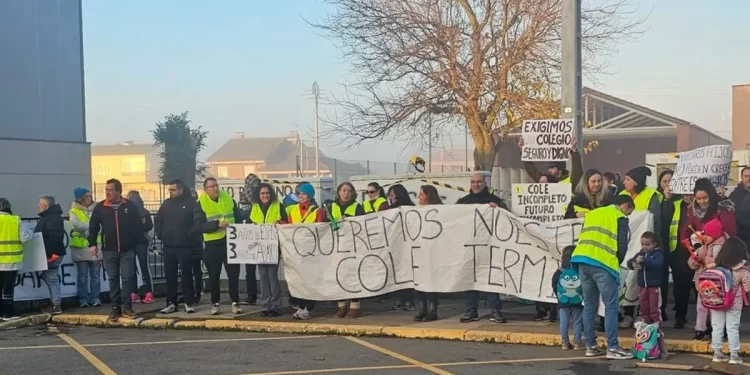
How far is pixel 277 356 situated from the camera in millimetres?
9008

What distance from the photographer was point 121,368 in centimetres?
849

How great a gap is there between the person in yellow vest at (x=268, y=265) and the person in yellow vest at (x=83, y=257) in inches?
113

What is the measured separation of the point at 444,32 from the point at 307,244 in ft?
35.8

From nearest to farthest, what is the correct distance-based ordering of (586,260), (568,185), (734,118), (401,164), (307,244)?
(586,260)
(568,185)
(307,244)
(401,164)
(734,118)

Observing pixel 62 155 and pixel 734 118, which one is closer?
pixel 62 155

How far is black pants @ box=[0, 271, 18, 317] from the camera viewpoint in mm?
11591

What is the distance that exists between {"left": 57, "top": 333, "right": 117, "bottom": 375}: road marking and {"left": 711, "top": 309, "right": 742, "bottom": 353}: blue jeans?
575 cm

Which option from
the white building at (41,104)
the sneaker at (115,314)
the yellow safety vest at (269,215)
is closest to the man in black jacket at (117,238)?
the sneaker at (115,314)

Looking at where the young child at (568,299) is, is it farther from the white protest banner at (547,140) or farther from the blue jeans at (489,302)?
the white protest banner at (547,140)

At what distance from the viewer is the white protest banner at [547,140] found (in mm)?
10641

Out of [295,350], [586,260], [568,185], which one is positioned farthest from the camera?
[568,185]

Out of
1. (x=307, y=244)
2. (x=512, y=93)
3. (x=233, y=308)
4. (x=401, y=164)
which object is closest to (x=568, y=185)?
(x=307, y=244)

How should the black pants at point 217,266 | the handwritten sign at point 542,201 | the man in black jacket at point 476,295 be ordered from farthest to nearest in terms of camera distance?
1. the black pants at point 217,266
2. the handwritten sign at point 542,201
3. the man in black jacket at point 476,295

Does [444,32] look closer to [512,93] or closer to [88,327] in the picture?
[512,93]
